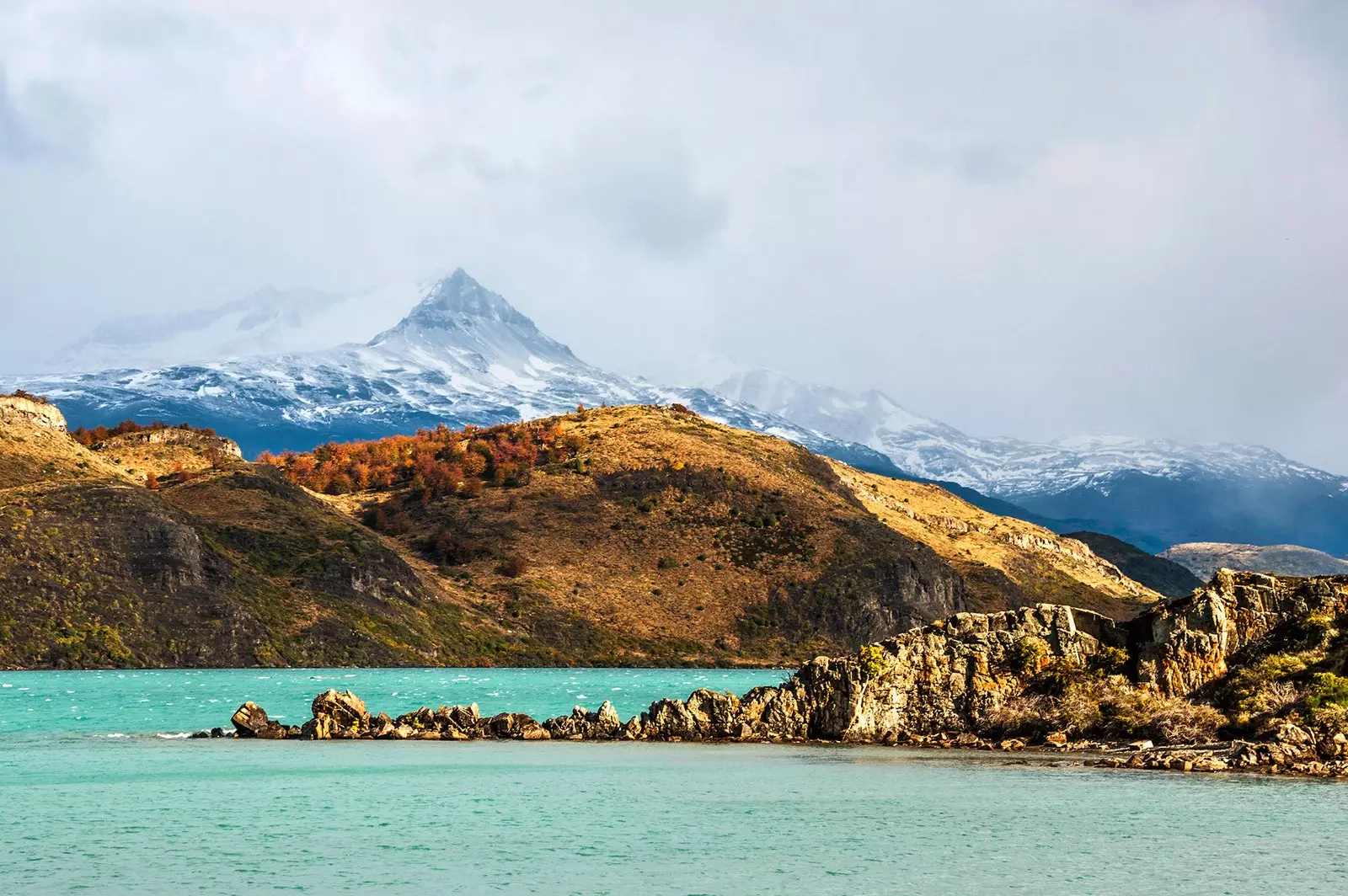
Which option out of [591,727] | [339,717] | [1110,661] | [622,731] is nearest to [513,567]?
[339,717]

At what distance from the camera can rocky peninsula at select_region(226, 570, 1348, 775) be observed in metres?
52.2

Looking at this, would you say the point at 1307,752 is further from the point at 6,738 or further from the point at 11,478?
the point at 11,478

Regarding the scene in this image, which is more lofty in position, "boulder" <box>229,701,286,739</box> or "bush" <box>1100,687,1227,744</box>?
"bush" <box>1100,687,1227,744</box>

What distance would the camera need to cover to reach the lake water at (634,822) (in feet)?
98.1

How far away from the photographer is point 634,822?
38.1 metres

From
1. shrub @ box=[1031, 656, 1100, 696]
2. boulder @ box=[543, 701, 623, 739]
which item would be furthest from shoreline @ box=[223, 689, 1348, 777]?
shrub @ box=[1031, 656, 1100, 696]

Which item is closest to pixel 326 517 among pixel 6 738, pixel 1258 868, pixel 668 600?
pixel 668 600

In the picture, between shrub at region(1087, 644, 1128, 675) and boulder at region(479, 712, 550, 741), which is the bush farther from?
boulder at region(479, 712, 550, 741)

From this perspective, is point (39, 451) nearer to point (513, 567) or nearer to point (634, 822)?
point (513, 567)

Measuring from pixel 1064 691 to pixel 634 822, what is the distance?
24.8 meters

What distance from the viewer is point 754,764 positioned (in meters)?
51.0

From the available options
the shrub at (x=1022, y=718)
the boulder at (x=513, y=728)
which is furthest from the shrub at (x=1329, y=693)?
the boulder at (x=513, y=728)

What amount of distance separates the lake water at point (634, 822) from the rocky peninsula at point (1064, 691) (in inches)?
123

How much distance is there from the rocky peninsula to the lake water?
3135 mm
